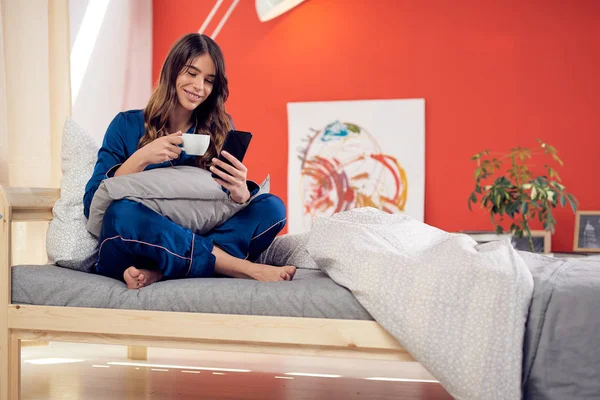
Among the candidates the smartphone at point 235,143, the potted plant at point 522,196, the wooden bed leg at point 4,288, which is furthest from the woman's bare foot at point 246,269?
the potted plant at point 522,196

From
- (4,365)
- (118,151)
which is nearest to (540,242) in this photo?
(118,151)

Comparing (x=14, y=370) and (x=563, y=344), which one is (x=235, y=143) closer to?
(x=14, y=370)

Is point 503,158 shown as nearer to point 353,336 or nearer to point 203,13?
point 203,13

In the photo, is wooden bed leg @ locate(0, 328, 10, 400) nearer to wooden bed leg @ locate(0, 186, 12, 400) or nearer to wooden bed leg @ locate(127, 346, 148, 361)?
wooden bed leg @ locate(0, 186, 12, 400)

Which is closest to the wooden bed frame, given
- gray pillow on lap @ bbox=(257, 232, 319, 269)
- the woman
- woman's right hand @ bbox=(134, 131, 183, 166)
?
the woman

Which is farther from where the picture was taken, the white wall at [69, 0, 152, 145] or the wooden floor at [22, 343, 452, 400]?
the white wall at [69, 0, 152, 145]

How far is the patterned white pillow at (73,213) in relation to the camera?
197cm

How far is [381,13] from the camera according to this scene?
12.8 feet

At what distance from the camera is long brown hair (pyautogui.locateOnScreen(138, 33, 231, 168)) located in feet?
6.75

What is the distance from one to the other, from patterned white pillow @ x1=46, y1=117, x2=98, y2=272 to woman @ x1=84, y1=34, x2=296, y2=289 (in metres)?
0.06

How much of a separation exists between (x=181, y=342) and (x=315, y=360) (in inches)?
39.3

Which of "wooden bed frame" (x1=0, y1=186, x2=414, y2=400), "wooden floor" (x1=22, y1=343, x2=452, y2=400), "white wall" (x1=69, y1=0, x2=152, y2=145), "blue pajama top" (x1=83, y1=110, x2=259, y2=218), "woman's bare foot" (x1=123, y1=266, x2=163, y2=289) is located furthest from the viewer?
"white wall" (x1=69, y1=0, x2=152, y2=145)

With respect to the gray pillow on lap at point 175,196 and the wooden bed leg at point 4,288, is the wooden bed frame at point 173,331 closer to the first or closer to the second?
the wooden bed leg at point 4,288

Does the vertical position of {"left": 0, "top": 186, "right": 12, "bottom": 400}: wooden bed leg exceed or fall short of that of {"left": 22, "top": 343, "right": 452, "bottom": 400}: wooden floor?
it exceeds it
